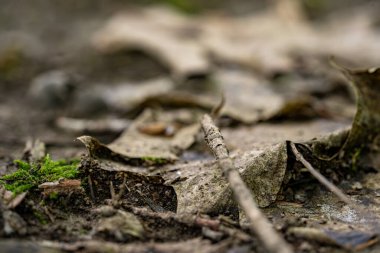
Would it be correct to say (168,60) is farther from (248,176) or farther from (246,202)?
(246,202)

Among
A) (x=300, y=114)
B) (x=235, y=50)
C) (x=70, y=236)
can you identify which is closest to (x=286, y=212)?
(x=70, y=236)

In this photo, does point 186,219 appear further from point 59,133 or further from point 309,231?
point 59,133

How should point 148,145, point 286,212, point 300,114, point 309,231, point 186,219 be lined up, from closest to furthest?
point 309,231 < point 186,219 < point 286,212 < point 148,145 < point 300,114

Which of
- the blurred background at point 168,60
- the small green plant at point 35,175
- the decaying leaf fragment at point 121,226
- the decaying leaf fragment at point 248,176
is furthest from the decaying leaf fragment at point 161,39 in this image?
the decaying leaf fragment at point 121,226

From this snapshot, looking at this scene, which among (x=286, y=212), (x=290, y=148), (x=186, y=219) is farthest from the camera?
(x=290, y=148)

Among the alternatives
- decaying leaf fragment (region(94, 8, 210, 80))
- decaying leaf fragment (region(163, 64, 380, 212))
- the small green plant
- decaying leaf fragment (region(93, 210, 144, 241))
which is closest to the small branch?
decaying leaf fragment (region(163, 64, 380, 212))

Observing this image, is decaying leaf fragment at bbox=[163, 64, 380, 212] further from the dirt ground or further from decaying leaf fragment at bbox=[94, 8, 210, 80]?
decaying leaf fragment at bbox=[94, 8, 210, 80]
